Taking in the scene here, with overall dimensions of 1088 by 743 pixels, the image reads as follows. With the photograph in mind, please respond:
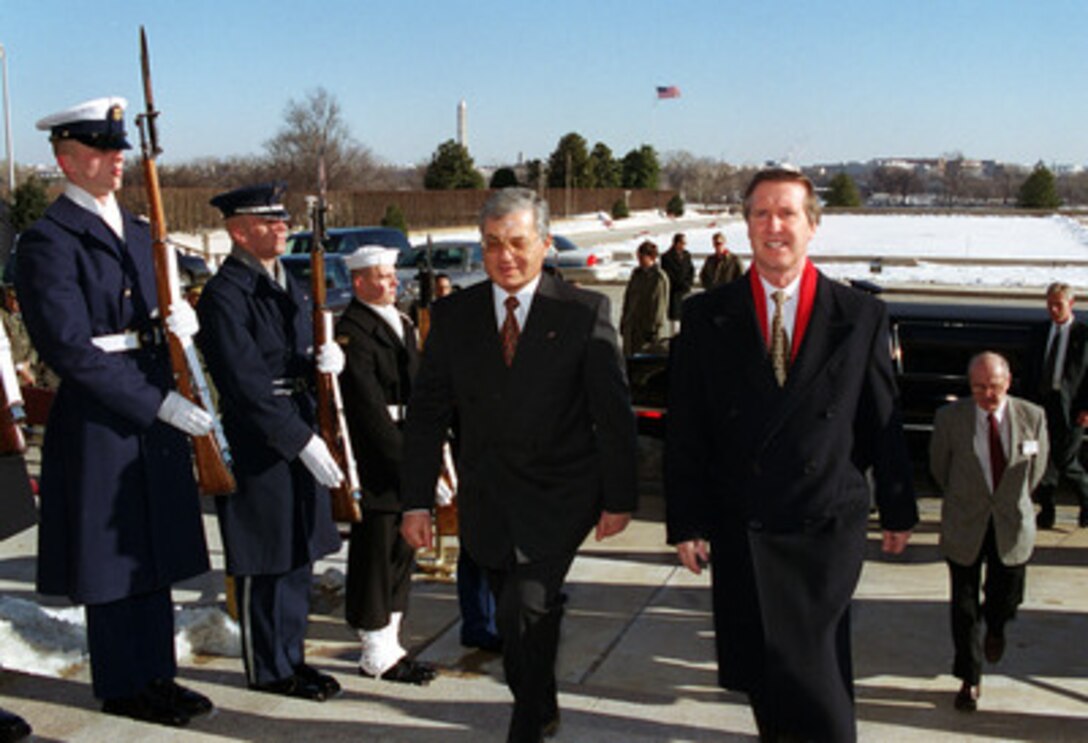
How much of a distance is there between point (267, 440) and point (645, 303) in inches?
415

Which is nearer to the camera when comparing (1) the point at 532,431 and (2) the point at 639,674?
(1) the point at 532,431

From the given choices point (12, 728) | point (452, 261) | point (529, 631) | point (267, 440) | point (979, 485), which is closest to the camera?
point (529, 631)

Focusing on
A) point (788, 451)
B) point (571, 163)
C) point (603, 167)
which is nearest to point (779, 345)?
point (788, 451)

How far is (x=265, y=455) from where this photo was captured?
4.05 metres

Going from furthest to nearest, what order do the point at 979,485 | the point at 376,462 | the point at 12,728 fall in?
the point at 979,485 → the point at 376,462 → the point at 12,728

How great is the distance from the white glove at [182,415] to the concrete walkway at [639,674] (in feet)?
3.32

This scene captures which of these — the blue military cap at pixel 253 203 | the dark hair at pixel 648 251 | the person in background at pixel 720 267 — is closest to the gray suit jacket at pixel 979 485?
the blue military cap at pixel 253 203

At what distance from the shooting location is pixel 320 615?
549 cm

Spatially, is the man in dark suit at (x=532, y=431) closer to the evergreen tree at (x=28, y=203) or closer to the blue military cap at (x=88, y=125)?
the blue military cap at (x=88, y=125)

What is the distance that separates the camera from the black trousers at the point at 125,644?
3.78 m

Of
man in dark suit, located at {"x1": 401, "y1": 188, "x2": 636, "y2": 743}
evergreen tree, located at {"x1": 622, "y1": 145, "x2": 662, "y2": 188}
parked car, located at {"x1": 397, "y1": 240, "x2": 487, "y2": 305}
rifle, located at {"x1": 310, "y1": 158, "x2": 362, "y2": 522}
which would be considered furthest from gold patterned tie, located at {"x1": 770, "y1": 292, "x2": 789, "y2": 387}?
evergreen tree, located at {"x1": 622, "y1": 145, "x2": 662, "y2": 188}

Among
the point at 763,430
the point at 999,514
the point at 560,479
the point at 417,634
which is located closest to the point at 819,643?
the point at 763,430

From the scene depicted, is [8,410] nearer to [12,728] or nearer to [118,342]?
[118,342]

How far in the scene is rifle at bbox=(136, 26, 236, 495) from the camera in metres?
3.78
